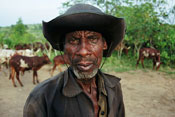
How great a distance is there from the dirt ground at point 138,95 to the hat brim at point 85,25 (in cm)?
403

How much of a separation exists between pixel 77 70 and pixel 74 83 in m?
0.15

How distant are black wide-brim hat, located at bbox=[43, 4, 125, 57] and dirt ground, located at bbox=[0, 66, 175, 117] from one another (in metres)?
4.07

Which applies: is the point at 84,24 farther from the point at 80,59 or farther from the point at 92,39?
the point at 80,59

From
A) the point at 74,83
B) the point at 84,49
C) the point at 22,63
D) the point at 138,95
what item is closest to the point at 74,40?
the point at 84,49

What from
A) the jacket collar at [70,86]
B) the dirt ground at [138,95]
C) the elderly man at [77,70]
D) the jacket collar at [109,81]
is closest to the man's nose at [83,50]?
the elderly man at [77,70]

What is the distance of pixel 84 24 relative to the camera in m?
1.28

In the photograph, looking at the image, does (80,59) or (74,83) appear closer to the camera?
(80,59)

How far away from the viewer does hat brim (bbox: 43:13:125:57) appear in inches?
48.7

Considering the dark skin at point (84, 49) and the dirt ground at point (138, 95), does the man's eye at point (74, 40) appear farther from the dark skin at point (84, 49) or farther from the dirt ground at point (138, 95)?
the dirt ground at point (138, 95)

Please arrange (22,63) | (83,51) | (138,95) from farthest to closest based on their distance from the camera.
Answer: (22,63)
(138,95)
(83,51)

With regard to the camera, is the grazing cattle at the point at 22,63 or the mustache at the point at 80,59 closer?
the mustache at the point at 80,59

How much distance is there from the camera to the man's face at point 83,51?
4.26 ft

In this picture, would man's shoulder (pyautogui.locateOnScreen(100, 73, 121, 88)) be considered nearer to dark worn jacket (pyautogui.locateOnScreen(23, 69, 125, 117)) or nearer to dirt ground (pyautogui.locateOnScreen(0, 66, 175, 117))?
dark worn jacket (pyautogui.locateOnScreen(23, 69, 125, 117))

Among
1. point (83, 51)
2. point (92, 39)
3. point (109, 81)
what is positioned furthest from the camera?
point (109, 81)
